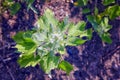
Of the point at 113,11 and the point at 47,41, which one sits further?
the point at 113,11

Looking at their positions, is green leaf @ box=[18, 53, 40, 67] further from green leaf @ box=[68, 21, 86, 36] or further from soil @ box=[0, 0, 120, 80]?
soil @ box=[0, 0, 120, 80]

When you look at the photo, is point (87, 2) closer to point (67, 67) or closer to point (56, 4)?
point (56, 4)

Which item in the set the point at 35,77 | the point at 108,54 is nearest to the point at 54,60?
the point at 35,77

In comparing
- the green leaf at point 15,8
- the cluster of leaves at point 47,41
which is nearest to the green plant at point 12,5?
the green leaf at point 15,8

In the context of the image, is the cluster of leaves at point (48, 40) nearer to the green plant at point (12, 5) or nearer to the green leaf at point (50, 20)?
the green leaf at point (50, 20)

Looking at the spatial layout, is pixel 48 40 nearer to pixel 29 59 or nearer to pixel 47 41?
pixel 47 41

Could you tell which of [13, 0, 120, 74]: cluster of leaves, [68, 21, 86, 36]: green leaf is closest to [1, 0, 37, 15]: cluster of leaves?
[13, 0, 120, 74]: cluster of leaves

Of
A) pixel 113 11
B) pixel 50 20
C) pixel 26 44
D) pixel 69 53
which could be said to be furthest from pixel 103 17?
pixel 26 44
